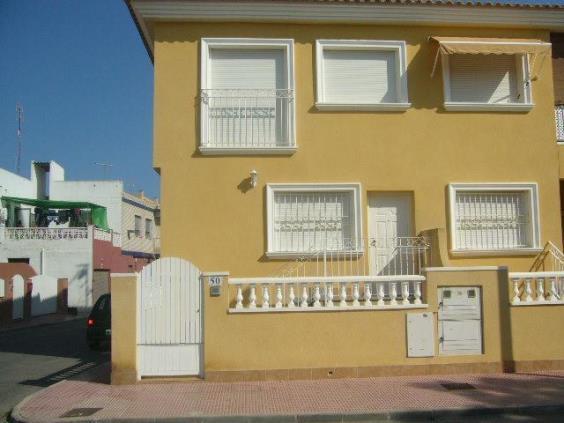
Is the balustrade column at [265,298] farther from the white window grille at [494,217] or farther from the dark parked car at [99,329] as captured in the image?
the dark parked car at [99,329]

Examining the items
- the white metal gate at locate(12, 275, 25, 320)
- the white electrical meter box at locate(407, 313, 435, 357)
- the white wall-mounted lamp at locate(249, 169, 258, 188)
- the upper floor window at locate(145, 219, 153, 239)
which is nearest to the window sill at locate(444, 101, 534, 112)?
the white wall-mounted lamp at locate(249, 169, 258, 188)

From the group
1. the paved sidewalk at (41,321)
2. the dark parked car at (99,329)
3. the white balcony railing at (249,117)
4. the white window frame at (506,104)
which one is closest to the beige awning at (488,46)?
the white window frame at (506,104)

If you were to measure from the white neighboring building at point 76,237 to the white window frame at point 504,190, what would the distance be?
2279 cm

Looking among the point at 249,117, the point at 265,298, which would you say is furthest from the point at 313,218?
the point at 249,117

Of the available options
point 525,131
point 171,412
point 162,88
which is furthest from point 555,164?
point 171,412

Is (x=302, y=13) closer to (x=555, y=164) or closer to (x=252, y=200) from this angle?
(x=252, y=200)

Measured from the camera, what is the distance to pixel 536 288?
980cm

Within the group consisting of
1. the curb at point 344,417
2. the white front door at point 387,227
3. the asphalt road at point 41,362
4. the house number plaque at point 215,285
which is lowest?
the asphalt road at point 41,362

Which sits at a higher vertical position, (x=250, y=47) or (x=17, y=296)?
(x=250, y=47)

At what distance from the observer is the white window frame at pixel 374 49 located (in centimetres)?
1094

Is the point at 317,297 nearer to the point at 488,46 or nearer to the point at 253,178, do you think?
the point at 253,178

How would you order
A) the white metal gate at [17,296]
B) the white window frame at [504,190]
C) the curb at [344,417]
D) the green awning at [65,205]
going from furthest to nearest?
the green awning at [65,205]
the white metal gate at [17,296]
the white window frame at [504,190]
the curb at [344,417]

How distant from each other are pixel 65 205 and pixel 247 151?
23.7 metres

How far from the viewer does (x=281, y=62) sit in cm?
1114
